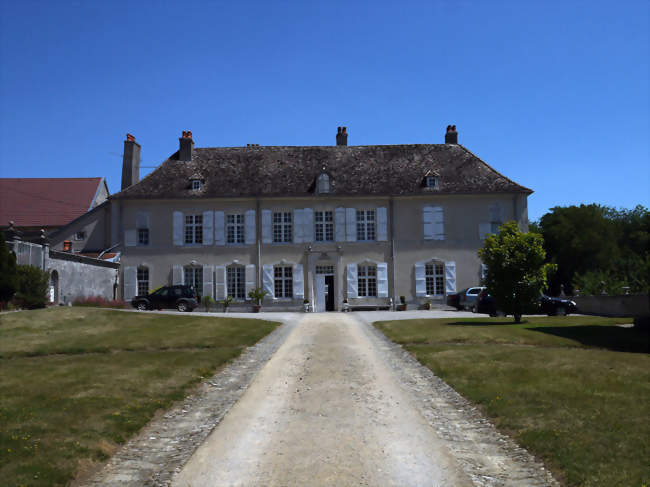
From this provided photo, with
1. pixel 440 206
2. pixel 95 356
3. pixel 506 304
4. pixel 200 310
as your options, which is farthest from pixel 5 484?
pixel 440 206

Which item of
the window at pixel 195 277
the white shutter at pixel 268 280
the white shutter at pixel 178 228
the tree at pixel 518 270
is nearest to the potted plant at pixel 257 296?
the white shutter at pixel 268 280

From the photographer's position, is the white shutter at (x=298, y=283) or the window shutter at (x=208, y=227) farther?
the window shutter at (x=208, y=227)

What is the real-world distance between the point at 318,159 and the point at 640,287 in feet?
57.0

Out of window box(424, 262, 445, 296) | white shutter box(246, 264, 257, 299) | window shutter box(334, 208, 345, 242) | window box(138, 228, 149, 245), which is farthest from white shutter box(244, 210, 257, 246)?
window box(424, 262, 445, 296)

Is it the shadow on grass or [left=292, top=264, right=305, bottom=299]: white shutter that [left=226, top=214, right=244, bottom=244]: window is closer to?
[left=292, top=264, right=305, bottom=299]: white shutter

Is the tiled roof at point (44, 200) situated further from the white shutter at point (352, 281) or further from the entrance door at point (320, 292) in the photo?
the white shutter at point (352, 281)

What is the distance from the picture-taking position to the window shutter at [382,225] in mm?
31500

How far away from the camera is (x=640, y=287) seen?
2678 cm

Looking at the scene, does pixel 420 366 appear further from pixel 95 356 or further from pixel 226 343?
pixel 95 356

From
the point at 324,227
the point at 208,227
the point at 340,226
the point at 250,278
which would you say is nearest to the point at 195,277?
the point at 208,227

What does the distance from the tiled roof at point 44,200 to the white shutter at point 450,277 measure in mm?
23167

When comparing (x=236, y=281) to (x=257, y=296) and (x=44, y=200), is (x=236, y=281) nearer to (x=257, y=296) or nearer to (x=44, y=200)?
(x=257, y=296)

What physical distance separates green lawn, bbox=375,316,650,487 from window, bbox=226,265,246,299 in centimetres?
1598

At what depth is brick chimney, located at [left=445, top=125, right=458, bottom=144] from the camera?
35062 millimetres
